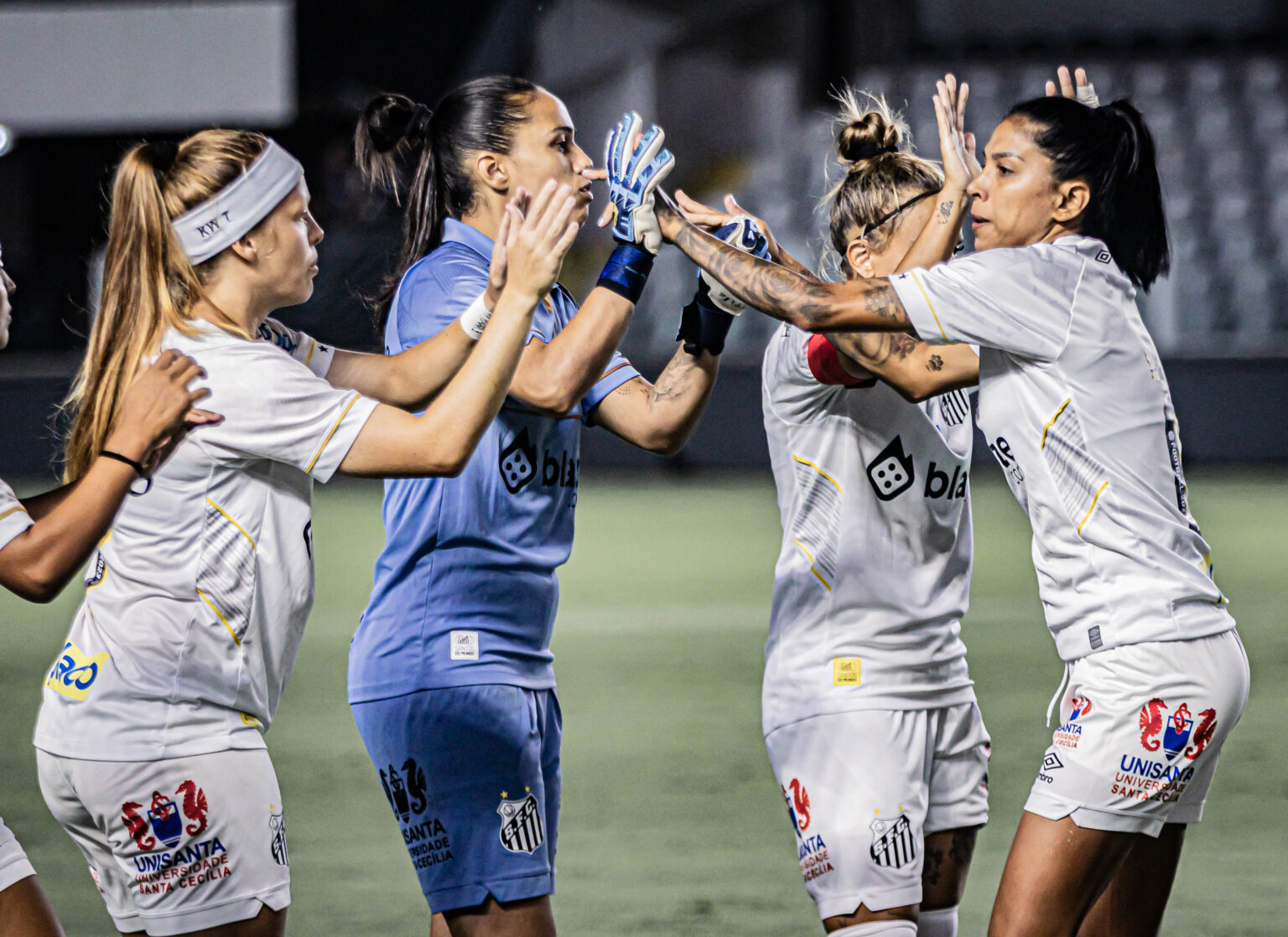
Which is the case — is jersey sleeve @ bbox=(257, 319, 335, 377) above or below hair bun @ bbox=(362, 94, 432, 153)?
below

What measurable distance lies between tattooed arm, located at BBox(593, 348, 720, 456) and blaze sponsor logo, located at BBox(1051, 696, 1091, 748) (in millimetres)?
971

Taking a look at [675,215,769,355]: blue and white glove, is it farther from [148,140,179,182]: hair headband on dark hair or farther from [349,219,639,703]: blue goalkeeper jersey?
[148,140,179,182]: hair headband on dark hair

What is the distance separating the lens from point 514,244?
2805 millimetres

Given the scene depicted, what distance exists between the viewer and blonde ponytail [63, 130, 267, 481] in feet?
8.91

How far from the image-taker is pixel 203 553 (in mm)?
2662

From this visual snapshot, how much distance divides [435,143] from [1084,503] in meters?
1.57

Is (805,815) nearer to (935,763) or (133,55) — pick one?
(935,763)

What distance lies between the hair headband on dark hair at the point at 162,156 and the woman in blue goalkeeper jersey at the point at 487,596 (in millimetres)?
616

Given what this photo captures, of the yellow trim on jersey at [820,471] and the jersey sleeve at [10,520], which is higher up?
the jersey sleeve at [10,520]

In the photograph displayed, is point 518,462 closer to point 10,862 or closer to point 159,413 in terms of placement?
point 159,413

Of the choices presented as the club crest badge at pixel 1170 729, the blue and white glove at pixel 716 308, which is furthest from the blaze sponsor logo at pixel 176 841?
the club crest badge at pixel 1170 729

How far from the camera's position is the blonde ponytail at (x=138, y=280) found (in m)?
2.72

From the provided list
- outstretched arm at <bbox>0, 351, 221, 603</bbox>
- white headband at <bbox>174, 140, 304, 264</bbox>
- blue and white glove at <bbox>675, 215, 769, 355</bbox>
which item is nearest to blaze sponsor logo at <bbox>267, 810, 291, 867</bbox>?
outstretched arm at <bbox>0, 351, 221, 603</bbox>

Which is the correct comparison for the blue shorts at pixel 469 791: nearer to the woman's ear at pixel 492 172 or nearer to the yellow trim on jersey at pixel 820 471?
the yellow trim on jersey at pixel 820 471
